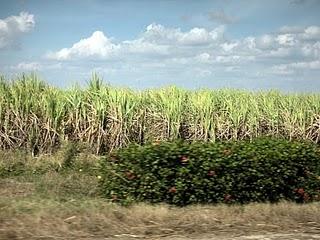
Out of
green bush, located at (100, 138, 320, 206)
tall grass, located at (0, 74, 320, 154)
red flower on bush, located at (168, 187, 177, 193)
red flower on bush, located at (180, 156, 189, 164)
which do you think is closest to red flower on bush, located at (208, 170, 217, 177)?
green bush, located at (100, 138, 320, 206)

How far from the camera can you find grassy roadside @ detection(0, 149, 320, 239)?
6.32 meters

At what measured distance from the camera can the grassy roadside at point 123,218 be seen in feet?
20.7

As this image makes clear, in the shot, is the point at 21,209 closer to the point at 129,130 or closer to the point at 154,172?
the point at 154,172

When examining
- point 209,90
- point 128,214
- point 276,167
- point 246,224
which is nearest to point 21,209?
point 128,214

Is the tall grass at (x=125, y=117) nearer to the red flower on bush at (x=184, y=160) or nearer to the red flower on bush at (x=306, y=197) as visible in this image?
the red flower on bush at (x=306, y=197)

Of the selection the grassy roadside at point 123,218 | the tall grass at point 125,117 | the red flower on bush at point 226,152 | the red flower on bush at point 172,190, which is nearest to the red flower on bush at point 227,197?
the grassy roadside at point 123,218

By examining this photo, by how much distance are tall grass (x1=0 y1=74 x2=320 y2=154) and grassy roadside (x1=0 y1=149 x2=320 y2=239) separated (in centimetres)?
361

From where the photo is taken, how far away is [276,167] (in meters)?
7.97

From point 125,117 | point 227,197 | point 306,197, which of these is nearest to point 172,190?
point 227,197

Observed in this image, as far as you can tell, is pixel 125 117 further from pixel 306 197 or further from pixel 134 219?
pixel 134 219

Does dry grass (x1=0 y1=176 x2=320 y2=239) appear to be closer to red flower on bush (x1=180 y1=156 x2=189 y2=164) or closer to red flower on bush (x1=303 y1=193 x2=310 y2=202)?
red flower on bush (x1=303 y1=193 x2=310 y2=202)

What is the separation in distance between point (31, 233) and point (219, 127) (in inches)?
292

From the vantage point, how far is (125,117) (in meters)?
12.3

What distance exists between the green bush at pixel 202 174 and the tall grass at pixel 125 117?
14.1ft
